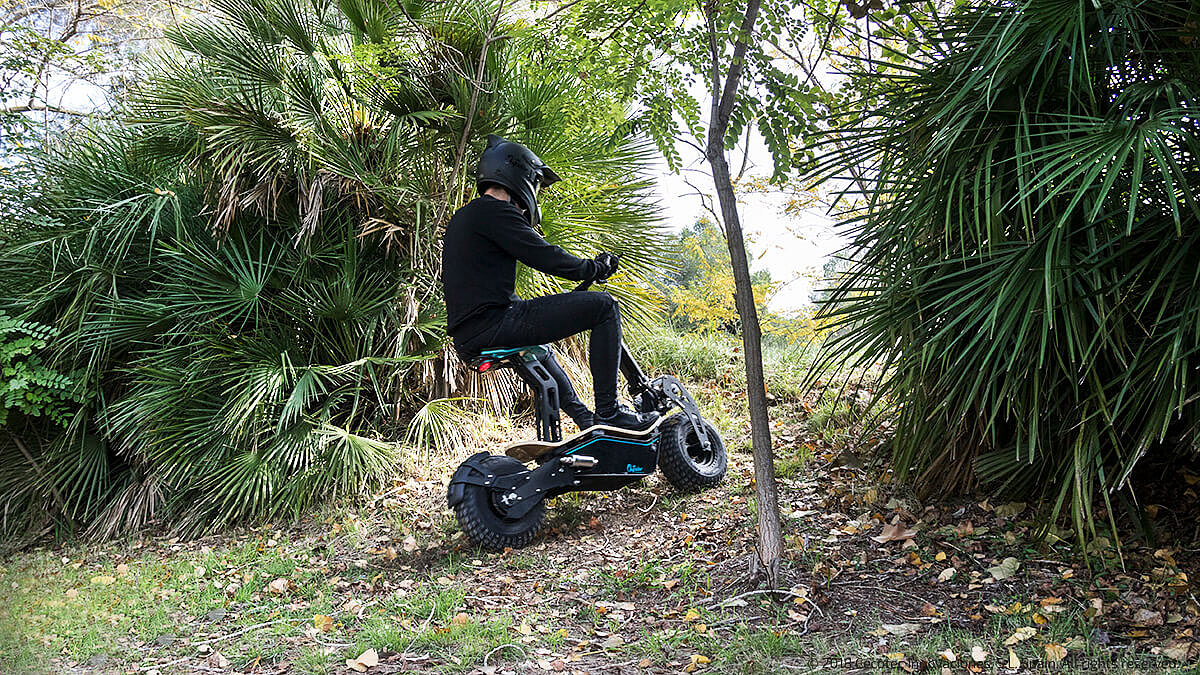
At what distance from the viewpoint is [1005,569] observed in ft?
11.6

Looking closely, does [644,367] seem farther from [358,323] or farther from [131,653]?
[131,653]

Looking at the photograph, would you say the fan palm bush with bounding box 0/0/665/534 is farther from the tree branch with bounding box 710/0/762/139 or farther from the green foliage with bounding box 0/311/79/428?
the tree branch with bounding box 710/0/762/139

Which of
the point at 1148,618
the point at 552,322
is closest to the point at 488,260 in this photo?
the point at 552,322

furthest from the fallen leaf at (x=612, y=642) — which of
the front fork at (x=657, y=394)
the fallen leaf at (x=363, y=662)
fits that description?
the front fork at (x=657, y=394)

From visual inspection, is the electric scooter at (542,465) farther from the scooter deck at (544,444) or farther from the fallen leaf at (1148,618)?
the fallen leaf at (1148,618)

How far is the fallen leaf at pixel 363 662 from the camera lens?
10.4 ft

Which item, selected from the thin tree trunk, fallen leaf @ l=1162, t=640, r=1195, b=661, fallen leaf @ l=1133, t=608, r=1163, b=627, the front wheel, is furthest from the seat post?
fallen leaf @ l=1162, t=640, r=1195, b=661

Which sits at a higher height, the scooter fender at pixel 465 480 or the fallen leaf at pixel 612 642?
the scooter fender at pixel 465 480

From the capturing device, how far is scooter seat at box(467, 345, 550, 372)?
450 cm

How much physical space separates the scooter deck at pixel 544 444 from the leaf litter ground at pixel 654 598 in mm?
518

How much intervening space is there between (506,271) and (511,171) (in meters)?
0.54

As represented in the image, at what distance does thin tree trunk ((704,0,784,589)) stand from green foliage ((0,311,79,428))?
5.24 metres

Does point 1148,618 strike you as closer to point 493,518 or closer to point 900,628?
point 900,628

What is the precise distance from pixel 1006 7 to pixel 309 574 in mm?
4448
